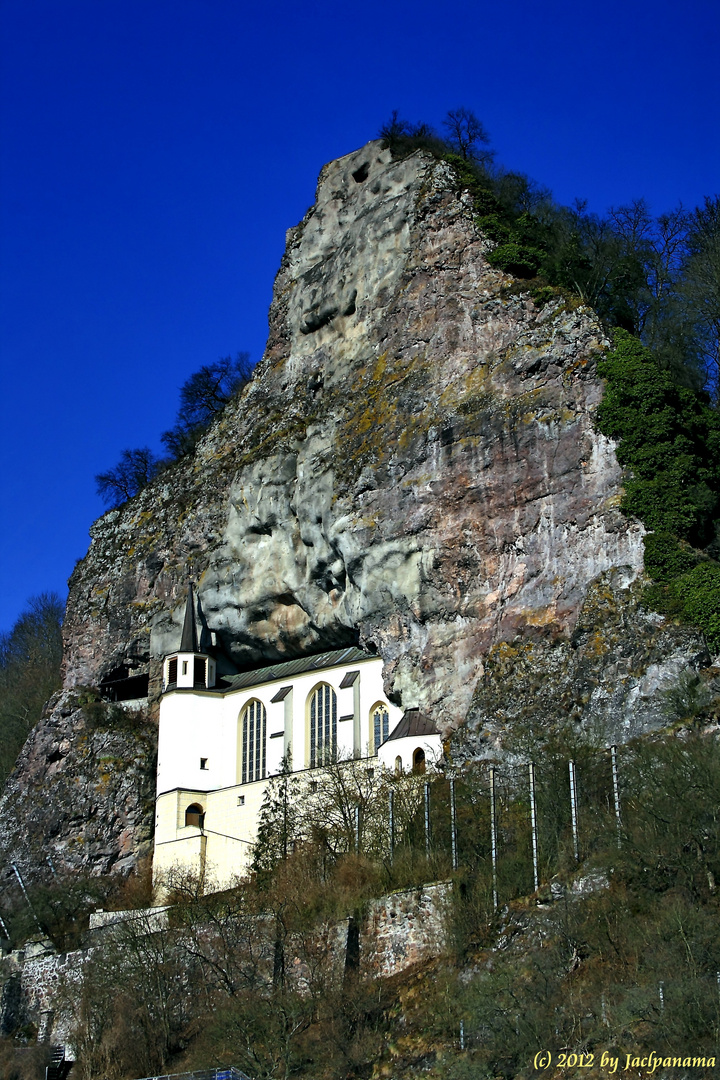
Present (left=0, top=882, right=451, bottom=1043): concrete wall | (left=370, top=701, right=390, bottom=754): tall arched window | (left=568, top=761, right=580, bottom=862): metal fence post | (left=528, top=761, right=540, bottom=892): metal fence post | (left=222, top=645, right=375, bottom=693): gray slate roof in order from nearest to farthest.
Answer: (left=568, top=761, right=580, bottom=862): metal fence post → (left=528, top=761, right=540, bottom=892): metal fence post → (left=0, top=882, right=451, bottom=1043): concrete wall → (left=370, top=701, right=390, bottom=754): tall arched window → (left=222, top=645, right=375, bottom=693): gray slate roof

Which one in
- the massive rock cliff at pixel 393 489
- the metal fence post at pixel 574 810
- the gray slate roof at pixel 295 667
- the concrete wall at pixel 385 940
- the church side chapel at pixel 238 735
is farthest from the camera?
the gray slate roof at pixel 295 667

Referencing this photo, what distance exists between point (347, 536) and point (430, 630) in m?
4.87

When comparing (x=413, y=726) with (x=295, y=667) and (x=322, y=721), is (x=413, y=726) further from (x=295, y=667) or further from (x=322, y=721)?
(x=295, y=667)

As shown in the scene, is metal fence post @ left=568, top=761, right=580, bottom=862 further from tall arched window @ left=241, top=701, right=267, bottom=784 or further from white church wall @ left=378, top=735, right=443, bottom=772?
tall arched window @ left=241, top=701, right=267, bottom=784

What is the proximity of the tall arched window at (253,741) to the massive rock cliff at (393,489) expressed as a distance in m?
2.41

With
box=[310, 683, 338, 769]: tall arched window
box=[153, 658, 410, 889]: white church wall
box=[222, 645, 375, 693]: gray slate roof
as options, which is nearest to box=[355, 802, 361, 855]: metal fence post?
box=[153, 658, 410, 889]: white church wall

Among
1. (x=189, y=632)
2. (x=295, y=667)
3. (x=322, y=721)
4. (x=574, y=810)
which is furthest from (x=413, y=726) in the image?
(x=189, y=632)

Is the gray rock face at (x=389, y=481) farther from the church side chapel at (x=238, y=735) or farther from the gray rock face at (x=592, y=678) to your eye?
the church side chapel at (x=238, y=735)

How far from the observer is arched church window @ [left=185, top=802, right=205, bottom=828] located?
46.4m

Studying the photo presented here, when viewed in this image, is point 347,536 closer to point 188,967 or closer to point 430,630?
point 430,630

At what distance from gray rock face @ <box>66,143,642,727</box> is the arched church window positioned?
642 cm

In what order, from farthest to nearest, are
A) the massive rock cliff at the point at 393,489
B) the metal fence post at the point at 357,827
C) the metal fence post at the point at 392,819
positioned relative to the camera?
the massive rock cliff at the point at 393,489 < the metal fence post at the point at 357,827 < the metal fence post at the point at 392,819

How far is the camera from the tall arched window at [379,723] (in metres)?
43.8

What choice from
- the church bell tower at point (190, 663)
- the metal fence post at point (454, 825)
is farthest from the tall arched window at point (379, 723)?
the metal fence post at point (454, 825)
